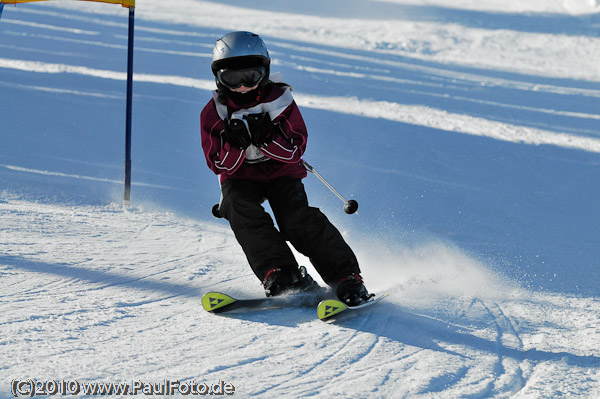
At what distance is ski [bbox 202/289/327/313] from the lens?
3184 mm

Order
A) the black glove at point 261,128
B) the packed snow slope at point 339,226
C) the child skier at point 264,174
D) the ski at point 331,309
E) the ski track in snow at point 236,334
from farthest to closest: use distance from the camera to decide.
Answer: the black glove at point 261,128, the child skier at point 264,174, the ski at point 331,309, the packed snow slope at point 339,226, the ski track in snow at point 236,334

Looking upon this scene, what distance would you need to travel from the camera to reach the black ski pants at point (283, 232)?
3393 millimetres

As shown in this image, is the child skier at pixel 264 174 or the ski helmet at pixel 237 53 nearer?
the child skier at pixel 264 174

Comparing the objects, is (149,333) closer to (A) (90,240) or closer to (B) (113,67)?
(A) (90,240)

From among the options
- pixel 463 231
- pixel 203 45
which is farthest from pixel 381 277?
pixel 203 45

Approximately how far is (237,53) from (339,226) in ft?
6.06

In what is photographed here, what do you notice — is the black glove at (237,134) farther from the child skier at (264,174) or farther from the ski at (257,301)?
the ski at (257,301)

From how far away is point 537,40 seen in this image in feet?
63.2

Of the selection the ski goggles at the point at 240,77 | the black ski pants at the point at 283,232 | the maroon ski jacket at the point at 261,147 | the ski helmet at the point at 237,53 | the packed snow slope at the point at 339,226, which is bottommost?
the packed snow slope at the point at 339,226

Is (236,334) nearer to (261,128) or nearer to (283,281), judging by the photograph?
(283,281)

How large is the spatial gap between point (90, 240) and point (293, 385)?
7.06 feet

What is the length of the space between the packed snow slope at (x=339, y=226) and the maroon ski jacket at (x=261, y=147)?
2.03 ft

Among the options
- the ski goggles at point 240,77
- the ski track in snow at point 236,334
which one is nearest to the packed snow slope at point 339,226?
the ski track in snow at point 236,334

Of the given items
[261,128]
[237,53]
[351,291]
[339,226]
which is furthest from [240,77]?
[339,226]
